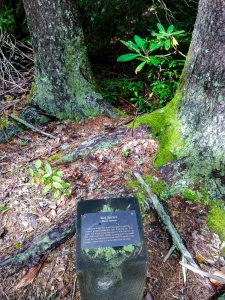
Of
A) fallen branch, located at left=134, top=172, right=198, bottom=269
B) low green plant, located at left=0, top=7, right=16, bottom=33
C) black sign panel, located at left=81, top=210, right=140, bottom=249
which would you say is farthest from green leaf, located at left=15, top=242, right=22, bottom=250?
low green plant, located at left=0, top=7, right=16, bottom=33

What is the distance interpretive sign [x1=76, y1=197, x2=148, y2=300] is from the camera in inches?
76.9

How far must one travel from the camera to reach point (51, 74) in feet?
13.6

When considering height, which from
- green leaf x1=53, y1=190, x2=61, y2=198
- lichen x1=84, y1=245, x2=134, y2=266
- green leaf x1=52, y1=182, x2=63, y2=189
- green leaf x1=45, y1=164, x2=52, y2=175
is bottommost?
green leaf x1=53, y1=190, x2=61, y2=198

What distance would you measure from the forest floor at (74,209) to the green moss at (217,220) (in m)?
0.06

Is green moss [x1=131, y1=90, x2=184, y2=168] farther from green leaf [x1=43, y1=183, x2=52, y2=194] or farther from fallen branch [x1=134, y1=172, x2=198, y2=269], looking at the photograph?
green leaf [x1=43, y1=183, x2=52, y2=194]

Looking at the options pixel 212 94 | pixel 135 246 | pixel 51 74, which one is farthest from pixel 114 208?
pixel 51 74

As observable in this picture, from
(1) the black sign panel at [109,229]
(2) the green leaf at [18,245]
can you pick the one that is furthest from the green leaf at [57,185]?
(1) the black sign panel at [109,229]

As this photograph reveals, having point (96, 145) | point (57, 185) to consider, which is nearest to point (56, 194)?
point (57, 185)

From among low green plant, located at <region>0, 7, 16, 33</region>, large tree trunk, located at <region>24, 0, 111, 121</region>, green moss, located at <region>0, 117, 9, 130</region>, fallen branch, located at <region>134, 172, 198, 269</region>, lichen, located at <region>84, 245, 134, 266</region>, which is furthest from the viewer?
low green plant, located at <region>0, 7, 16, 33</region>

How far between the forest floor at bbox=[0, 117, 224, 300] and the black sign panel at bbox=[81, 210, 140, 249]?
74 centimetres

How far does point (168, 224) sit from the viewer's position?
109 inches

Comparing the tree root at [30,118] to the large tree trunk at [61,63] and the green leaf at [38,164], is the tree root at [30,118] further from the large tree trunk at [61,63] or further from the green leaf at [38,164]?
the green leaf at [38,164]

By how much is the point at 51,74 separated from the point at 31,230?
7.40 ft

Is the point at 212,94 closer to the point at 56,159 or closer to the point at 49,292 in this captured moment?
the point at 56,159
